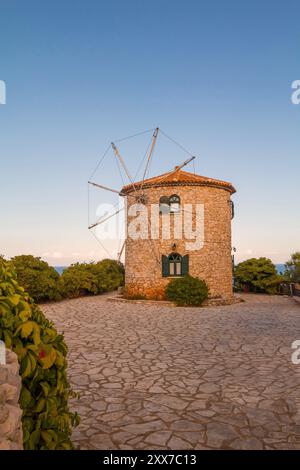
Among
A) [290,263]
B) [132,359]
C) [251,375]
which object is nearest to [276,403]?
[251,375]

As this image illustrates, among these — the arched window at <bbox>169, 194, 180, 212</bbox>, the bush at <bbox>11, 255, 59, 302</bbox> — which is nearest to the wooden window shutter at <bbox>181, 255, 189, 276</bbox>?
the arched window at <bbox>169, 194, 180, 212</bbox>

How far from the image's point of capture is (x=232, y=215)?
21.3m

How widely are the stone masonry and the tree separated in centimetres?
802

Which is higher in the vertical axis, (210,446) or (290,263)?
(290,263)

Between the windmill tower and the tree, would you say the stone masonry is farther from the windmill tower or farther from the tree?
the tree

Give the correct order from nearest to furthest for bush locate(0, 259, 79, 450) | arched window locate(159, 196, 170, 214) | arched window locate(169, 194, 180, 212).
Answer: bush locate(0, 259, 79, 450), arched window locate(169, 194, 180, 212), arched window locate(159, 196, 170, 214)

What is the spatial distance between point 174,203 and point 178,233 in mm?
1614

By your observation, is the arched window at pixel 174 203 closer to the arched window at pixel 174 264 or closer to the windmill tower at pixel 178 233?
the windmill tower at pixel 178 233

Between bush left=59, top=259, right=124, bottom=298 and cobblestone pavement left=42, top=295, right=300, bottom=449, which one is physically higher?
bush left=59, top=259, right=124, bottom=298

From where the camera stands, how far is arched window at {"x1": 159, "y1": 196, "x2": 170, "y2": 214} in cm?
1883

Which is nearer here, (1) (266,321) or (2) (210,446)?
(2) (210,446)
